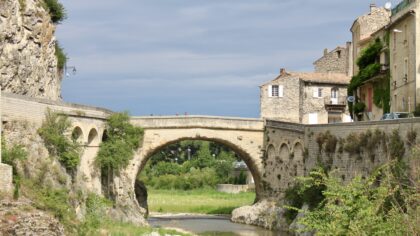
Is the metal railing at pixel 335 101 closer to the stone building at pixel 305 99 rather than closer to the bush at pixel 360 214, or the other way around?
the stone building at pixel 305 99

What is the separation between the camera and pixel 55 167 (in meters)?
36.3

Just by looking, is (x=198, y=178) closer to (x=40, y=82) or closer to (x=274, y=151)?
(x=274, y=151)

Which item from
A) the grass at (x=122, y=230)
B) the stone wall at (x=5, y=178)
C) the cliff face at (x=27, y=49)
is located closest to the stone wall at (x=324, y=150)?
the grass at (x=122, y=230)

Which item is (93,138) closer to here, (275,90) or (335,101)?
(275,90)

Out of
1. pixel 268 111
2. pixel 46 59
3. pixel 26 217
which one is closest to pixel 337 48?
pixel 268 111

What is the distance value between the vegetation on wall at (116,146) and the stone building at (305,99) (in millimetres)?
19366

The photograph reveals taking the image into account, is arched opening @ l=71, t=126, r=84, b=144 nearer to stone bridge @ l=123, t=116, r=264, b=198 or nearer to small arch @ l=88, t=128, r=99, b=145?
small arch @ l=88, t=128, r=99, b=145

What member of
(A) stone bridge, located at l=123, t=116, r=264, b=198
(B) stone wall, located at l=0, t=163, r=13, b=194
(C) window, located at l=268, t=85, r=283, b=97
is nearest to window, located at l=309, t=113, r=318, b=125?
(C) window, located at l=268, t=85, r=283, b=97

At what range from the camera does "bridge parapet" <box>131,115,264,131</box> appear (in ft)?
170

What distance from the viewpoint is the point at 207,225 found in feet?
165

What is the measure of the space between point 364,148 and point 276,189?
44.4ft

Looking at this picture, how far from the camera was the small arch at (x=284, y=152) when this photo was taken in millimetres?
50253

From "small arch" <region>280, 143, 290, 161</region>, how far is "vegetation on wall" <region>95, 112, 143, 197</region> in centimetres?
911

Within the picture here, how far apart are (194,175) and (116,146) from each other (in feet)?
135
